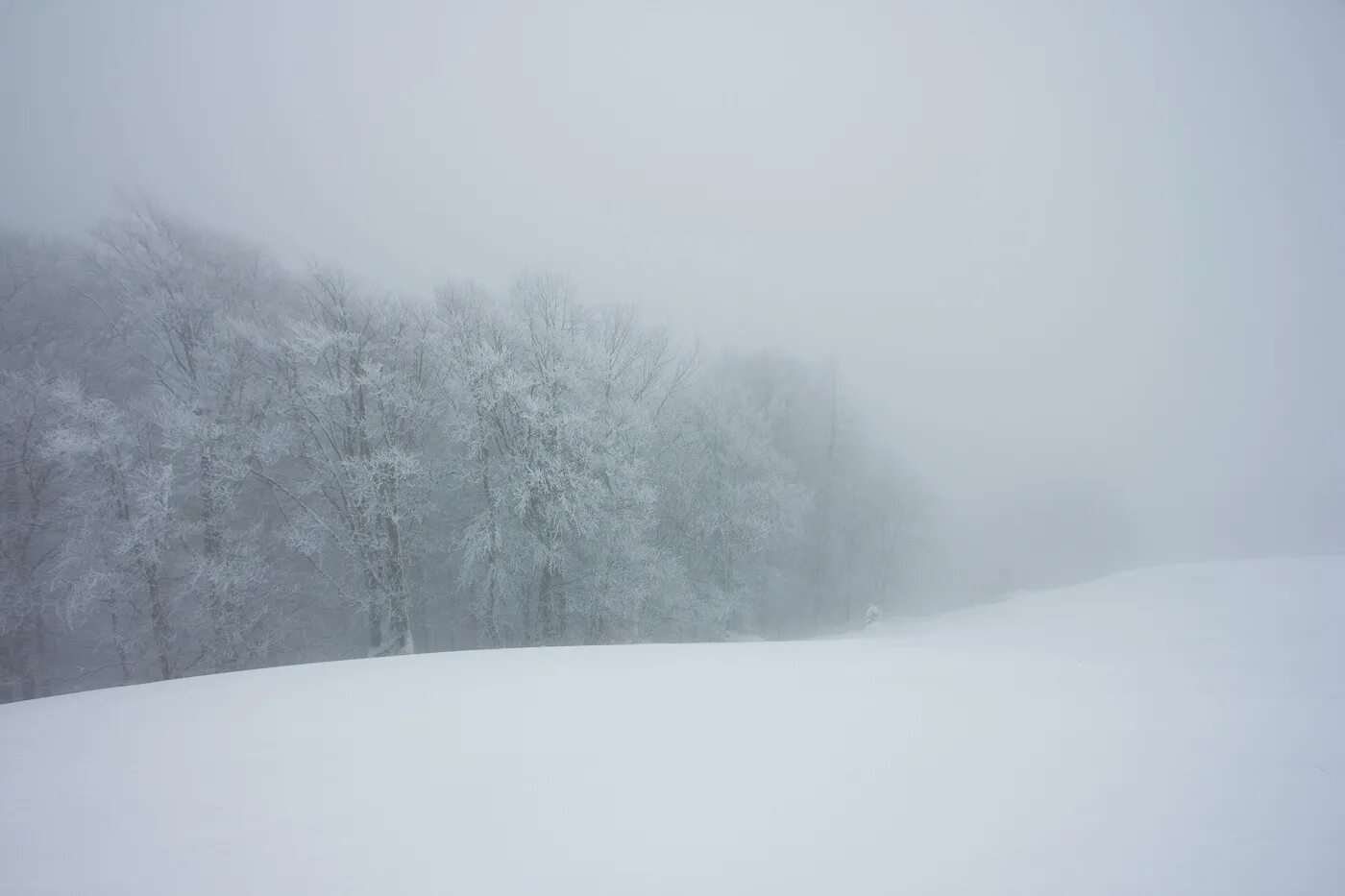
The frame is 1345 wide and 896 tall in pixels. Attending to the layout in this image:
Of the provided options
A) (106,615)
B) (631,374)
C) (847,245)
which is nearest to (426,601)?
(106,615)

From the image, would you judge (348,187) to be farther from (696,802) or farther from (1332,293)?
(1332,293)

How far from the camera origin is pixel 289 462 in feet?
45.3

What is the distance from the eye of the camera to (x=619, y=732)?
3.77m

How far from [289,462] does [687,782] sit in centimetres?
1543

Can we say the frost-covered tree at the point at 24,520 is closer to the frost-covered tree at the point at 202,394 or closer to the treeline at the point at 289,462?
the treeline at the point at 289,462

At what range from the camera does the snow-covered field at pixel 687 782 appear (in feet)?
7.87

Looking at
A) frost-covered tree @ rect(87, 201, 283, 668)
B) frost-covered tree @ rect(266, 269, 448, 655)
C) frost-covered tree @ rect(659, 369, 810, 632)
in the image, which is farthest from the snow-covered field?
frost-covered tree @ rect(659, 369, 810, 632)

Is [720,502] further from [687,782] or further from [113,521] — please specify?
[113,521]

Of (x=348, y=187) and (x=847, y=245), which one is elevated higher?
(x=847, y=245)

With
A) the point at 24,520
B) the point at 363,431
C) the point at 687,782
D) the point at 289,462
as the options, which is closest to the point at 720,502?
the point at 363,431

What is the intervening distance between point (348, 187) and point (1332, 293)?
14236 cm

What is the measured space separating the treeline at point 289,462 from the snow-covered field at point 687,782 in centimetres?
720

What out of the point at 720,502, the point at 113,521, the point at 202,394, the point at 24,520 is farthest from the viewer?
the point at 720,502

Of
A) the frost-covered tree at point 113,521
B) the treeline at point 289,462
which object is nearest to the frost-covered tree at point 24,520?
the treeline at point 289,462
